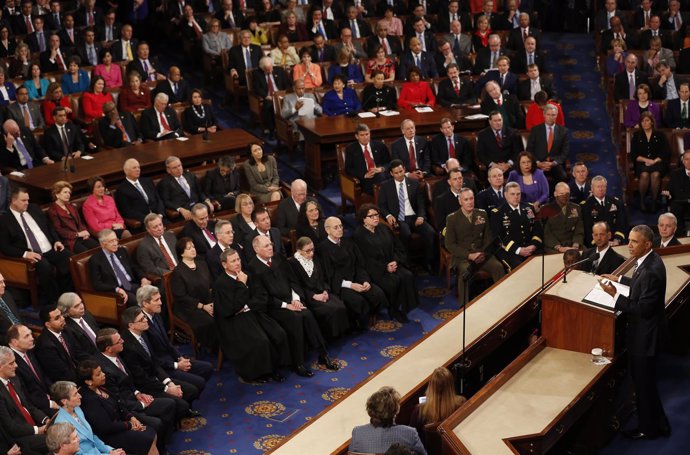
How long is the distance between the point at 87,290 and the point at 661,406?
437 centimetres

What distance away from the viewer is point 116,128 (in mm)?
11555

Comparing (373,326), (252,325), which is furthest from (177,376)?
(373,326)

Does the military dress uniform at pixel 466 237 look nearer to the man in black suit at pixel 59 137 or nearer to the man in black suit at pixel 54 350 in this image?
the man in black suit at pixel 54 350

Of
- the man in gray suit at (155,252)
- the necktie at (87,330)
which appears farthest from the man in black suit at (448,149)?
the necktie at (87,330)

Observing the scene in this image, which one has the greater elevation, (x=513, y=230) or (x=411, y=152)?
(x=411, y=152)

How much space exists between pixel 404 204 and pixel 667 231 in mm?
2518

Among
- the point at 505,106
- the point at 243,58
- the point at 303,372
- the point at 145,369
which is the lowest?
the point at 303,372

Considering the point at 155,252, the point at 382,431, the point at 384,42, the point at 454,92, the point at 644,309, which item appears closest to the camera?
the point at 382,431

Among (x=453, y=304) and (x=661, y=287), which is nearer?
(x=661, y=287)

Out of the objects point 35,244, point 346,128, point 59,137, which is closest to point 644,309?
point 35,244

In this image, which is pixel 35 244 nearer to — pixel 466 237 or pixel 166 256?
pixel 166 256

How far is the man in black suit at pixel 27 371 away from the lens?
281 inches

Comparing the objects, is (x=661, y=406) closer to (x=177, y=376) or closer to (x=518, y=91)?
(x=177, y=376)

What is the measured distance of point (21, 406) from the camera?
6887 mm
